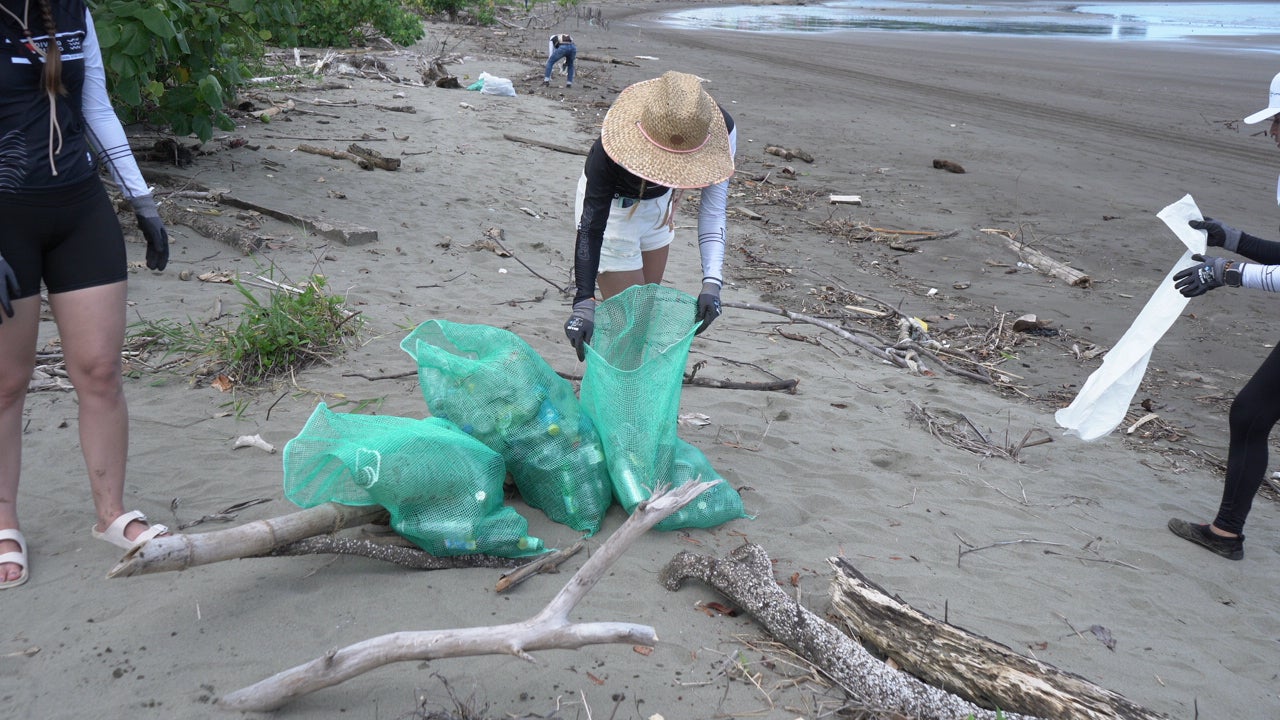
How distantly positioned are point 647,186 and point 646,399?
0.91 m

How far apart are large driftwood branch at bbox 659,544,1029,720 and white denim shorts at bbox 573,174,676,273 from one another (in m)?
1.27

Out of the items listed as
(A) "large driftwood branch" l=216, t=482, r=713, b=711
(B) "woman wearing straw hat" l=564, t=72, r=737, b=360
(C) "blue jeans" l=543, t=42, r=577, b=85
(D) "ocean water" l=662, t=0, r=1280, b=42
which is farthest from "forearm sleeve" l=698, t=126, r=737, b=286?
(D) "ocean water" l=662, t=0, r=1280, b=42

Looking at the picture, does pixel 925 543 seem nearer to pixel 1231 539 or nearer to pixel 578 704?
pixel 1231 539

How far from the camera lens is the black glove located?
2.23 m

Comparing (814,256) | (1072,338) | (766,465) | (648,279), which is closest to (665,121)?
(648,279)

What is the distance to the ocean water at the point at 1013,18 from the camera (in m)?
30.7

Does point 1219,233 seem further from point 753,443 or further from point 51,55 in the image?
point 51,55

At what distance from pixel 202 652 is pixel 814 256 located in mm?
6464

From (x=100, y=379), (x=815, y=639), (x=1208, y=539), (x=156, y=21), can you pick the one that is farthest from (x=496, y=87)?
(x=815, y=639)


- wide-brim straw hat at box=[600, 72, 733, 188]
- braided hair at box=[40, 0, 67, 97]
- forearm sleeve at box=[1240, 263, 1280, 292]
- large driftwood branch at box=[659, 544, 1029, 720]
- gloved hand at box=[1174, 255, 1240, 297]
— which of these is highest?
braided hair at box=[40, 0, 67, 97]

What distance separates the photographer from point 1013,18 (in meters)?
37.4

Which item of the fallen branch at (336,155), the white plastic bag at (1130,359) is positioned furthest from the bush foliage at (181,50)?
the white plastic bag at (1130,359)

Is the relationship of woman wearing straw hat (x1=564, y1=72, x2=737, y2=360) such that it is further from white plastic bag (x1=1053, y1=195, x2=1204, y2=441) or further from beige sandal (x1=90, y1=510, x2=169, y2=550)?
white plastic bag (x1=1053, y1=195, x2=1204, y2=441)

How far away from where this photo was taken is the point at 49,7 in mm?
2271
